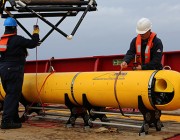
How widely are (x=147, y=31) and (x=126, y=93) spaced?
44.6 inches

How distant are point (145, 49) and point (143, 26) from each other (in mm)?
397

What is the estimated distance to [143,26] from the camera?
625cm

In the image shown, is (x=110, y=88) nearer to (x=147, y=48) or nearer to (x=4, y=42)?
(x=147, y=48)

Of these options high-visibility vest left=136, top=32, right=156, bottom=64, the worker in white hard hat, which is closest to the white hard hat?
the worker in white hard hat

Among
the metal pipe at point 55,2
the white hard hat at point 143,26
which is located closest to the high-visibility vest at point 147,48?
the white hard hat at point 143,26

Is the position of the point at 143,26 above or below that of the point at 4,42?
above

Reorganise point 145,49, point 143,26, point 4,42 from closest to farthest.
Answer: point 143,26, point 145,49, point 4,42

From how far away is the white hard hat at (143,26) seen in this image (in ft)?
20.5

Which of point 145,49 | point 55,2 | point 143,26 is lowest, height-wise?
point 145,49

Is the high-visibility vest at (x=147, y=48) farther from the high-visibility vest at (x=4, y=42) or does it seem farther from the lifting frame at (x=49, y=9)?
the high-visibility vest at (x=4, y=42)

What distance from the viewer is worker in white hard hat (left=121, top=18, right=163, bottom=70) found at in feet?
20.4

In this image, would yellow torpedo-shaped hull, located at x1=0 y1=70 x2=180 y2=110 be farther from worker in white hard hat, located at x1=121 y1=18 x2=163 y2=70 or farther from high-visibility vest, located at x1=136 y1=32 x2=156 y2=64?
high-visibility vest, located at x1=136 y1=32 x2=156 y2=64

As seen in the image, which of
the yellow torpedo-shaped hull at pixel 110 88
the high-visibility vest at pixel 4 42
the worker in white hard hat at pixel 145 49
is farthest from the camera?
the high-visibility vest at pixel 4 42

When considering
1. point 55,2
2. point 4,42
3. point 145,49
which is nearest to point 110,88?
point 145,49
